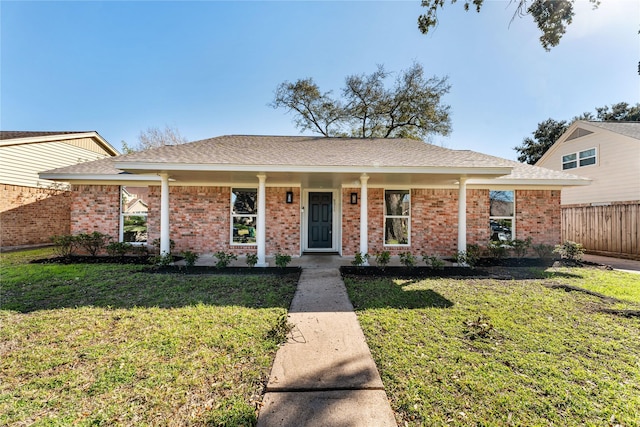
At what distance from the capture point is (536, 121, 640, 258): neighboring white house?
1016cm

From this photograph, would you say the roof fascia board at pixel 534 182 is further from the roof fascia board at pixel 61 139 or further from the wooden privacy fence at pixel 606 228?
the roof fascia board at pixel 61 139

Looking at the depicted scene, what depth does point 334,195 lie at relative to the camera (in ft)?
→ 31.3

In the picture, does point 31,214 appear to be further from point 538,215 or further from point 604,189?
point 604,189

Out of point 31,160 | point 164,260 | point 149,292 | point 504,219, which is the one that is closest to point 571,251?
point 504,219

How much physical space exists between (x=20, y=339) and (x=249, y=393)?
10.8ft

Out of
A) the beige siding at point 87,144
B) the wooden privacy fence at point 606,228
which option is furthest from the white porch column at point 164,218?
the wooden privacy fence at point 606,228

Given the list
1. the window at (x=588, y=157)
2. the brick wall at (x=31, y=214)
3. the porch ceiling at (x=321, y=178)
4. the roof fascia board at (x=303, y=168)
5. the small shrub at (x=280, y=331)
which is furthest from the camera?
the window at (x=588, y=157)

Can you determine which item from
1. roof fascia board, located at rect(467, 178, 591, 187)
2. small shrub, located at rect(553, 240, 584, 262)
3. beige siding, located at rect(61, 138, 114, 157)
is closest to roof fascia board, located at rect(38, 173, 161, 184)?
beige siding, located at rect(61, 138, 114, 157)

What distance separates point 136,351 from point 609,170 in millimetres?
18038

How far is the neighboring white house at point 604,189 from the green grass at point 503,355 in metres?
7.04

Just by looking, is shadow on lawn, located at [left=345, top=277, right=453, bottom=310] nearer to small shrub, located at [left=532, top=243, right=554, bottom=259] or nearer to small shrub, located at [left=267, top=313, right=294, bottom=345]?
small shrub, located at [left=267, top=313, right=294, bottom=345]

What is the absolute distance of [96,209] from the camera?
356 inches

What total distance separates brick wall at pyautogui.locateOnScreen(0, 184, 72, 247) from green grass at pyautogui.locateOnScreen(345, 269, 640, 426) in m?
14.3

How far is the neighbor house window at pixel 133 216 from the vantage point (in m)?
9.12
